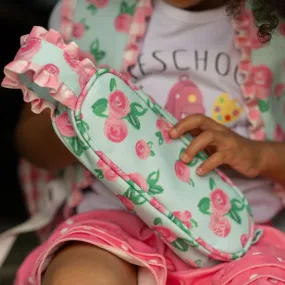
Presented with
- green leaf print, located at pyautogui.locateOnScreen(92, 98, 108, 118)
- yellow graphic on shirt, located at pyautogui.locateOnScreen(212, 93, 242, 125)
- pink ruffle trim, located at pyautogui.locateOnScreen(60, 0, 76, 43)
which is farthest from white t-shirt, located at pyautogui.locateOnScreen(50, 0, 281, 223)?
green leaf print, located at pyautogui.locateOnScreen(92, 98, 108, 118)

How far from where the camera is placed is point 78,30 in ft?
2.68

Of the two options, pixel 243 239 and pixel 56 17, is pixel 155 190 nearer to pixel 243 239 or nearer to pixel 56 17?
pixel 243 239

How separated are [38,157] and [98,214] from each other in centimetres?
13

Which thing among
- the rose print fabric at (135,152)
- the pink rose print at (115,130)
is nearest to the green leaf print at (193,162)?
the rose print fabric at (135,152)

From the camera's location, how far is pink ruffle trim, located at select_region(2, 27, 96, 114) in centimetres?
56

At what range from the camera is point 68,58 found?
23.2 inches

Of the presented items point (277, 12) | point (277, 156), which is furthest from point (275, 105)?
point (277, 12)

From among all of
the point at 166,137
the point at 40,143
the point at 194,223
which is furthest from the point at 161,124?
the point at 40,143

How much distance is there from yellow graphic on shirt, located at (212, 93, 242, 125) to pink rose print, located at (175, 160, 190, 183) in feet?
0.46

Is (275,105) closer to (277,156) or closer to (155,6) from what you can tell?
(277,156)

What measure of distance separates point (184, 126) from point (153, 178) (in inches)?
3.4

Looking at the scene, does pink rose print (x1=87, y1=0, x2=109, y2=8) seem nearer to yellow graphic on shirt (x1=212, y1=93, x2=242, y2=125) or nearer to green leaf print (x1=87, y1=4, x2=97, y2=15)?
green leaf print (x1=87, y1=4, x2=97, y2=15)

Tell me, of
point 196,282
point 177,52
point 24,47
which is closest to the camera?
point 24,47

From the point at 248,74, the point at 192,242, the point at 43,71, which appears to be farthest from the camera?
the point at 248,74
